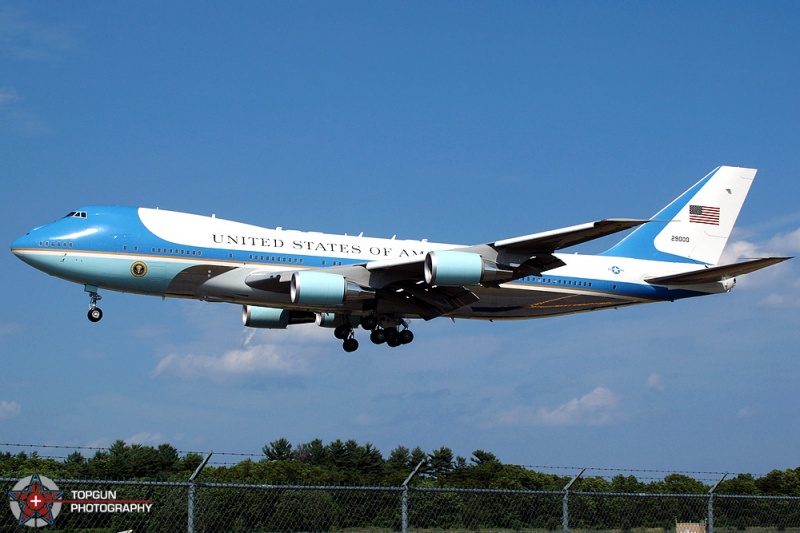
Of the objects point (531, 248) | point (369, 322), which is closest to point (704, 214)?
point (531, 248)

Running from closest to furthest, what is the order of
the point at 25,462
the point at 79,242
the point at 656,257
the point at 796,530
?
1. the point at 796,530
2. the point at 25,462
3. the point at 79,242
4. the point at 656,257

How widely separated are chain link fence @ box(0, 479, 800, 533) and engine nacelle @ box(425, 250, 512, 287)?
1102 centimetres

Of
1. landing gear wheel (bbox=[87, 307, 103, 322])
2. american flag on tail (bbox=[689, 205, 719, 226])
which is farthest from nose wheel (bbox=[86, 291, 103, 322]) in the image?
american flag on tail (bbox=[689, 205, 719, 226])

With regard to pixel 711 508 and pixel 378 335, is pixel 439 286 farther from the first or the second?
pixel 711 508

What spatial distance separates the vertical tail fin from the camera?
4303 centimetres

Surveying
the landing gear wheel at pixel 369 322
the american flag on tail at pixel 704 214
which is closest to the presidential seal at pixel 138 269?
the landing gear wheel at pixel 369 322

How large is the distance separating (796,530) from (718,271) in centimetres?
1921

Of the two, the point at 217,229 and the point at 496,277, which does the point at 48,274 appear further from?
the point at 496,277

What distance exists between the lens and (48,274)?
1324 inches

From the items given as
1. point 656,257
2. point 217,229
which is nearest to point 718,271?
point 656,257

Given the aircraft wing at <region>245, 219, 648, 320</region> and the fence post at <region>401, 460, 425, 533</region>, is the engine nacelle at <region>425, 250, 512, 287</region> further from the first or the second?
the fence post at <region>401, 460, 425, 533</region>

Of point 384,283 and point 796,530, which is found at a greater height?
point 384,283

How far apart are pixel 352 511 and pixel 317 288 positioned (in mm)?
17484

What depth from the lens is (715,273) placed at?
129 feet
